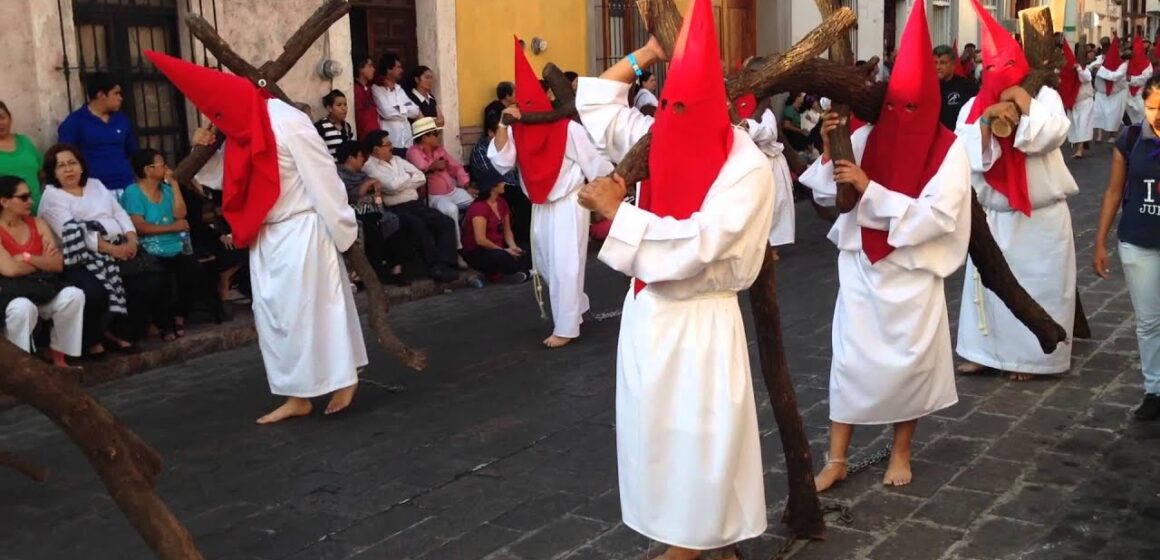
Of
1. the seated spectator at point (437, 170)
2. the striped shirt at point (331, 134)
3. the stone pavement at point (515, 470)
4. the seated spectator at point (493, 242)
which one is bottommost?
the stone pavement at point (515, 470)

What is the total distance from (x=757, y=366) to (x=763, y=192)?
3.58 m

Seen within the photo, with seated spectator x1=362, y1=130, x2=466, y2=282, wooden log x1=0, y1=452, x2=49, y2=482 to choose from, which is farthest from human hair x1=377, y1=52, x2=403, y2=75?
wooden log x1=0, y1=452, x2=49, y2=482

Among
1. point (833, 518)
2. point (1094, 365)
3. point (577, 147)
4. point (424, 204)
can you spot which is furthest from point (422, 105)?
point (833, 518)

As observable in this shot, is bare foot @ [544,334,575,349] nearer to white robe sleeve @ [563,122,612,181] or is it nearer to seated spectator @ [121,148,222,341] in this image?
white robe sleeve @ [563,122,612,181]

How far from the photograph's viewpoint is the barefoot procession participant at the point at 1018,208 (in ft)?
21.2

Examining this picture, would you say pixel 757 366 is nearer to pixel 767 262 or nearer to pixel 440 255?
pixel 767 262

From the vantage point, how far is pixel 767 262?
4500 millimetres

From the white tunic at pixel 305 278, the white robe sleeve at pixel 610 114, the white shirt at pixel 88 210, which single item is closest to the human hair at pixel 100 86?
the white shirt at pixel 88 210

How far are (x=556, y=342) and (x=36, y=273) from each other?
3.23m

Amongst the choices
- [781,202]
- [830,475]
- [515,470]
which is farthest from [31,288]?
[781,202]

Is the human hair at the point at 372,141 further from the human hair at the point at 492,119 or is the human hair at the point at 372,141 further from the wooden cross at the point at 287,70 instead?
the wooden cross at the point at 287,70

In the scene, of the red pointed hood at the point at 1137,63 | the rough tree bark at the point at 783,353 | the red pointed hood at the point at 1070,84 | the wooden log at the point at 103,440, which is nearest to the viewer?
the wooden log at the point at 103,440

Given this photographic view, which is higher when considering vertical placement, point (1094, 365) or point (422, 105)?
point (422, 105)

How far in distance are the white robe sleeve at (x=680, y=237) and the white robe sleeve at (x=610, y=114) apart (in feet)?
2.80
